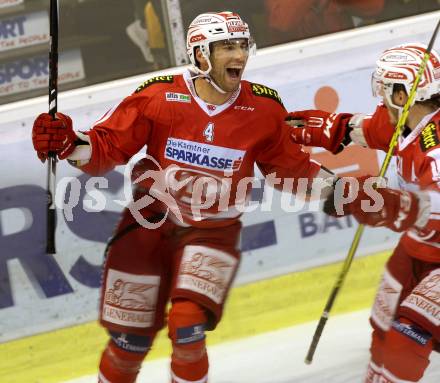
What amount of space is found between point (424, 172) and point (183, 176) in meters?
0.86

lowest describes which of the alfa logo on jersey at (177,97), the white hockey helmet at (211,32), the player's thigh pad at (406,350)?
the player's thigh pad at (406,350)

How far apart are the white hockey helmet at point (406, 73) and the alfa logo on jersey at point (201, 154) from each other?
548mm

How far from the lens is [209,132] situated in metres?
3.79

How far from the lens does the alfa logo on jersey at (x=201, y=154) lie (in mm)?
3797

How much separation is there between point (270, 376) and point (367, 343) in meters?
0.52

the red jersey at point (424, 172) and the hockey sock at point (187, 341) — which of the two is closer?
the red jersey at point (424, 172)

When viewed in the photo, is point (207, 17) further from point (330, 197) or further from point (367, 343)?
point (367, 343)

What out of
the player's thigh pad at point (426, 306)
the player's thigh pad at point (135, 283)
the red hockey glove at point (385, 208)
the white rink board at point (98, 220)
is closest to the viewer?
the red hockey glove at point (385, 208)

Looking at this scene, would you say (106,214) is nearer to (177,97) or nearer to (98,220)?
(98,220)

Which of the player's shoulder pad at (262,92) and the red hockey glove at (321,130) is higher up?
the player's shoulder pad at (262,92)

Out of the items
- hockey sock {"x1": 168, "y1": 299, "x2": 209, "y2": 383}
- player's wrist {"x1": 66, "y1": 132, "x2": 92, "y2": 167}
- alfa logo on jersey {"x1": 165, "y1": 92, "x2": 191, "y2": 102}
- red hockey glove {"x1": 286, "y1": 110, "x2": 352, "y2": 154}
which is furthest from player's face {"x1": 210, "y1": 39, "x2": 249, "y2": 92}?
hockey sock {"x1": 168, "y1": 299, "x2": 209, "y2": 383}

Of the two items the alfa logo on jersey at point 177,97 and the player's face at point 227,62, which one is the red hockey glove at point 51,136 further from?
the player's face at point 227,62

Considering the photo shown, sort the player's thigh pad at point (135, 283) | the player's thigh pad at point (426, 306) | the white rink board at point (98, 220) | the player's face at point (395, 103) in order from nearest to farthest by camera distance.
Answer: the player's thigh pad at point (426, 306) → the player's face at point (395, 103) → the player's thigh pad at point (135, 283) → the white rink board at point (98, 220)

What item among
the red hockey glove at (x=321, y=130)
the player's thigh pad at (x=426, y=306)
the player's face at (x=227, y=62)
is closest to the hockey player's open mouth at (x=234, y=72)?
the player's face at (x=227, y=62)
